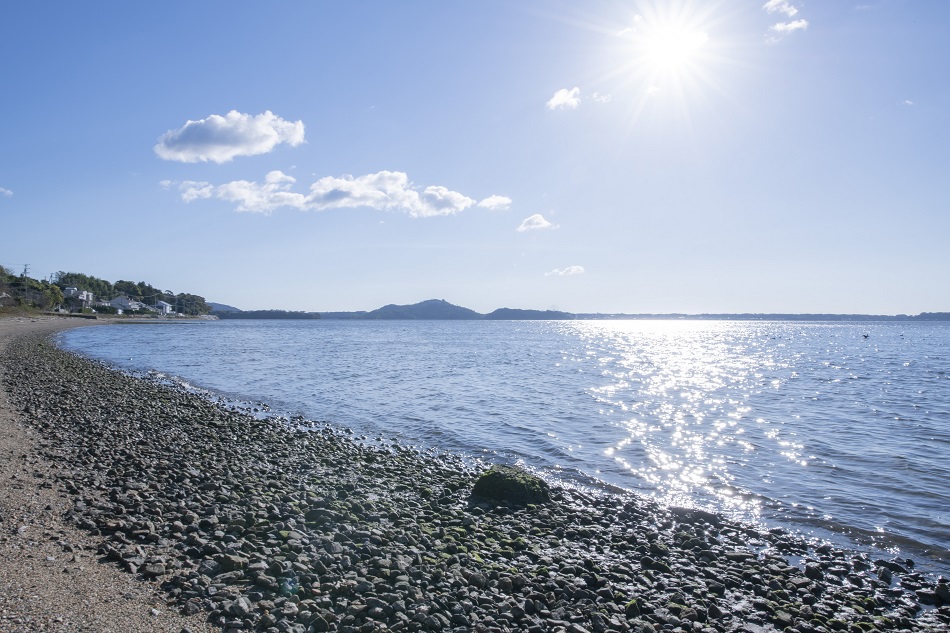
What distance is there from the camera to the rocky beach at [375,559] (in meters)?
6.64

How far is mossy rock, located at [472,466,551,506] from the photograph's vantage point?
1204 centimetres

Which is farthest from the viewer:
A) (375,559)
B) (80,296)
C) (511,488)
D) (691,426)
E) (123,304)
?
(123,304)

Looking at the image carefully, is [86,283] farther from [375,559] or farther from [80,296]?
[375,559]

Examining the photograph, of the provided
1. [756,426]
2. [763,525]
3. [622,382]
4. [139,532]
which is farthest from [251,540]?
[622,382]

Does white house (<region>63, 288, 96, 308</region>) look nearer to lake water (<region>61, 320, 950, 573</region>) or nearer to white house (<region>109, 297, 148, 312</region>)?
white house (<region>109, 297, 148, 312</region>)

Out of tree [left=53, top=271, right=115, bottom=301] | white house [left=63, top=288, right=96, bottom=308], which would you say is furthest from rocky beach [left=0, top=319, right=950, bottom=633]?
tree [left=53, top=271, right=115, bottom=301]

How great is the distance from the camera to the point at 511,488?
12.1m

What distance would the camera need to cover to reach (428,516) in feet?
35.3

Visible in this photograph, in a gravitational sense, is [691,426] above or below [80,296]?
below

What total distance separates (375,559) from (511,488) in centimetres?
460

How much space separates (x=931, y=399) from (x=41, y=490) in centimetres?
4088

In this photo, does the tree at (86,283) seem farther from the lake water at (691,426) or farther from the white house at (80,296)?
the lake water at (691,426)

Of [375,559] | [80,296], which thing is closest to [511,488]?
[375,559]

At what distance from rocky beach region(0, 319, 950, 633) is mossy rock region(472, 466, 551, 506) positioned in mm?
108
